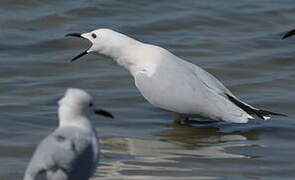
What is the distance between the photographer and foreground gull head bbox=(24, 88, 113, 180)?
5734 millimetres

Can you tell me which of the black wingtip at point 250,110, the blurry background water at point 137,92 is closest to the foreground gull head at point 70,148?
the blurry background water at point 137,92

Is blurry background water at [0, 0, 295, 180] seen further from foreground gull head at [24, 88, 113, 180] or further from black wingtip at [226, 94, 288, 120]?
foreground gull head at [24, 88, 113, 180]

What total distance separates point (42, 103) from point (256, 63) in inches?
110

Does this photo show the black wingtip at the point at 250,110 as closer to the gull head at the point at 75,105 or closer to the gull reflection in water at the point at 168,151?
the gull reflection in water at the point at 168,151

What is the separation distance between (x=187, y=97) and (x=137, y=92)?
4.23 feet

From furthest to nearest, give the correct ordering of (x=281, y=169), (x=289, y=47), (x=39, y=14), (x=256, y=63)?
1. (x=39, y=14)
2. (x=289, y=47)
3. (x=256, y=63)
4. (x=281, y=169)

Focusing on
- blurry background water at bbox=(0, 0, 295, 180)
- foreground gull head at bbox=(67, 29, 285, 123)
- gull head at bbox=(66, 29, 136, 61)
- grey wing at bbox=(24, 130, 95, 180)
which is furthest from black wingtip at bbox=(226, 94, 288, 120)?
grey wing at bbox=(24, 130, 95, 180)

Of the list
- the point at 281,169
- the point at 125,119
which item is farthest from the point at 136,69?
the point at 281,169

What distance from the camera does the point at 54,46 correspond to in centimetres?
1185

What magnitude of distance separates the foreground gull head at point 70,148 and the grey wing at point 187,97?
Answer: 104 inches

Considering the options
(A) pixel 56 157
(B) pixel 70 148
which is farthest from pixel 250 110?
(A) pixel 56 157

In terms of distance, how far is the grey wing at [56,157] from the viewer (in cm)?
570

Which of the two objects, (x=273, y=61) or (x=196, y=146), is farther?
(x=273, y=61)

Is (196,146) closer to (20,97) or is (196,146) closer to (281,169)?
(281,169)
